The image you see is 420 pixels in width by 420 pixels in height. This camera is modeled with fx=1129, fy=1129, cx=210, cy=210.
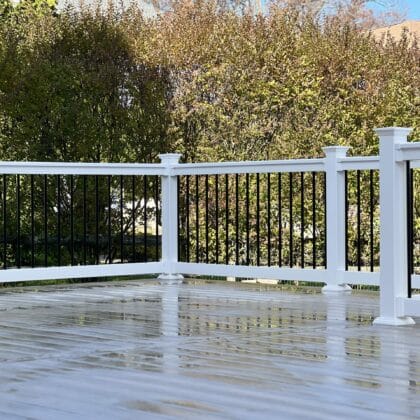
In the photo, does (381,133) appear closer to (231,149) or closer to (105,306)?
(105,306)

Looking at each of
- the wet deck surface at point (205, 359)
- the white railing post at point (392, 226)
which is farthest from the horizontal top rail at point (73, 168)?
the white railing post at point (392, 226)

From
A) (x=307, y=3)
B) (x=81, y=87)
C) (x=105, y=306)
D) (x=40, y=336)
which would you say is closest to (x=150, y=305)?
(x=105, y=306)

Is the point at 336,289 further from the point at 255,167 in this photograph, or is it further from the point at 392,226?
the point at 392,226

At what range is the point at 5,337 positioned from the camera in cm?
557

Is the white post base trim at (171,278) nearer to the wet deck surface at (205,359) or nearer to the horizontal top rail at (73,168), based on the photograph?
the horizontal top rail at (73,168)

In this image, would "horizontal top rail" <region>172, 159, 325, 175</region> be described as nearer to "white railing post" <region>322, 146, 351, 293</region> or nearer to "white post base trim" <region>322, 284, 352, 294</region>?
"white railing post" <region>322, 146, 351, 293</region>

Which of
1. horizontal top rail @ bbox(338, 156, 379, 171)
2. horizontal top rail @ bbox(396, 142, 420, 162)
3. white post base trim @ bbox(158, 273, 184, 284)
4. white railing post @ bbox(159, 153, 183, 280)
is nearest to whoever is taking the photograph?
horizontal top rail @ bbox(396, 142, 420, 162)

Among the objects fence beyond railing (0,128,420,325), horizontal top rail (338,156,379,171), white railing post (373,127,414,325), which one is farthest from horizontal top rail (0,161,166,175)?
white railing post (373,127,414,325)

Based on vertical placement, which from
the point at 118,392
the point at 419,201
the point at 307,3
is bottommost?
the point at 118,392

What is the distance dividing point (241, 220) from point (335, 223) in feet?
13.4

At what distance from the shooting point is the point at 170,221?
30.2 ft

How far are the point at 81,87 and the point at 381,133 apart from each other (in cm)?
645

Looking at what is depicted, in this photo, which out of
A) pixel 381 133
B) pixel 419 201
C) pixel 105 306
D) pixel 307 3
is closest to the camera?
pixel 381 133

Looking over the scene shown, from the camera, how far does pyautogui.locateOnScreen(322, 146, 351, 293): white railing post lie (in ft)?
25.9
